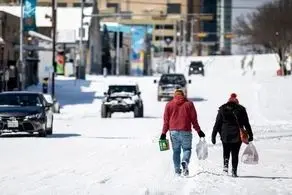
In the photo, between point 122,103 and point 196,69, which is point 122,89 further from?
point 196,69

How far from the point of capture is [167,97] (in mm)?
59781

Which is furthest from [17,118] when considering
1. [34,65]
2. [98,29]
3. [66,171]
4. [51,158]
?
[98,29]

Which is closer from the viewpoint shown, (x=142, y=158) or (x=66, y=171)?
(x=66, y=171)

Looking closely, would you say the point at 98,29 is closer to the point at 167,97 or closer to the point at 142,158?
the point at 167,97

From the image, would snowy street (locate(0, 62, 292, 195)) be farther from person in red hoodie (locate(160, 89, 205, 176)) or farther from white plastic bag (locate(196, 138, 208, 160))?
person in red hoodie (locate(160, 89, 205, 176))

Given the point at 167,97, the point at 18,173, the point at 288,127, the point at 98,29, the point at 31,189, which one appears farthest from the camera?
the point at 98,29

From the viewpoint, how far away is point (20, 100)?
29062mm

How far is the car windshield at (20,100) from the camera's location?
28812 mm

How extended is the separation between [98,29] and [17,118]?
107 m

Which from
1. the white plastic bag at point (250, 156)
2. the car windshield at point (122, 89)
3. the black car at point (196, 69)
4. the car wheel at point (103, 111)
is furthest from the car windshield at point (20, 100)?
the black car at point (196, 69)

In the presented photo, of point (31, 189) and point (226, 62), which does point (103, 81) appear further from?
point (31, 189)

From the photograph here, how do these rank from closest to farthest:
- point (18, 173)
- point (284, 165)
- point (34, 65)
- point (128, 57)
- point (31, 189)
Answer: point (31, 189)
point (18, 173)
point (284, 165)
point (34, 65)
point (128, 57)

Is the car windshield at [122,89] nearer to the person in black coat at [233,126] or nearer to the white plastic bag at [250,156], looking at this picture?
the white plastic bag at [250,156]

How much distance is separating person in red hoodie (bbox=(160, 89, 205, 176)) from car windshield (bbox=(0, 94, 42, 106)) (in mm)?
12774
